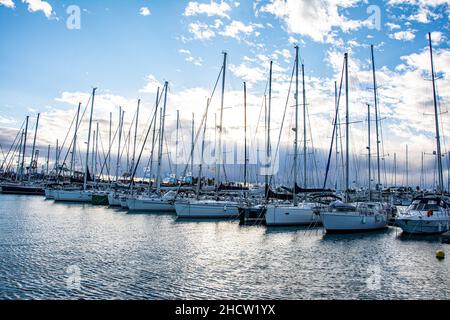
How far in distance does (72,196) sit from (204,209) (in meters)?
45.2

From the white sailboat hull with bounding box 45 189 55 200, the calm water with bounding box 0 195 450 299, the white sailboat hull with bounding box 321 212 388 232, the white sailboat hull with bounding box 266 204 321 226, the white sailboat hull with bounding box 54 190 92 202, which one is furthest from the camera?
the white sailboat hull with bounding box 45 189 55 200

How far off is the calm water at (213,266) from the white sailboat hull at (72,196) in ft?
155

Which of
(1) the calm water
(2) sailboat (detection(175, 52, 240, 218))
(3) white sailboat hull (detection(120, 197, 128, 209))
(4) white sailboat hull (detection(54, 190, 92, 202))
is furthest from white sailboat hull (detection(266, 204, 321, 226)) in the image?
(4) white sailboat hull (detection(54, 190, 92, 202))

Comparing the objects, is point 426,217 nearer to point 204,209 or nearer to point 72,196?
point 204,209

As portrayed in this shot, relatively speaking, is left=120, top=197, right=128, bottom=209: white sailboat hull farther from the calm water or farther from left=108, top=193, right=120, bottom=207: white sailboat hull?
the calm water

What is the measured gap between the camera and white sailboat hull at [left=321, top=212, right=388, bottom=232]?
114 feet

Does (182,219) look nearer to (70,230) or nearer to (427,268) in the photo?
(70,230)

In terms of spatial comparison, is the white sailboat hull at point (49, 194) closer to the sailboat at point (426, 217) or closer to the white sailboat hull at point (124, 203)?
→ the white sailboat hull at point (124, 203)

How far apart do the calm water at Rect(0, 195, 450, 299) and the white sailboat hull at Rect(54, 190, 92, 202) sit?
47153mm

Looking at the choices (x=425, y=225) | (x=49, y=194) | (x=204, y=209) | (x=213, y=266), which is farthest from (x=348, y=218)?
(x=49, y=194)

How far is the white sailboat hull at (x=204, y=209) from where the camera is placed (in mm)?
48125
